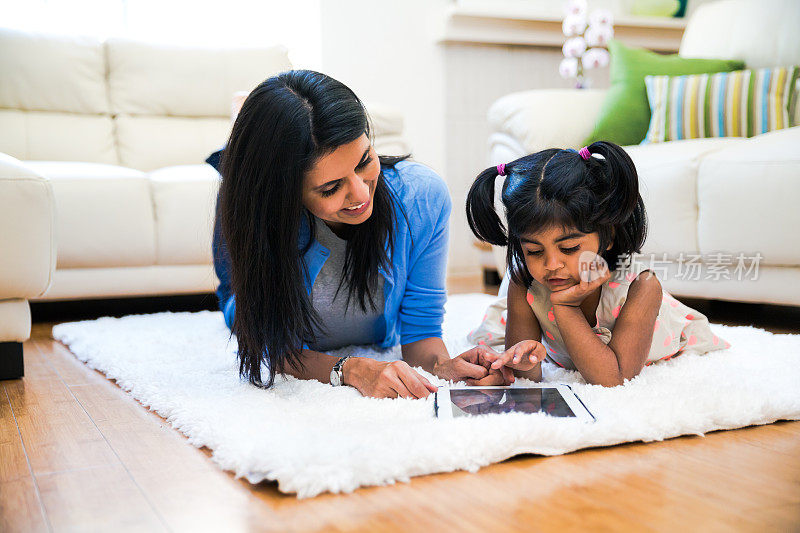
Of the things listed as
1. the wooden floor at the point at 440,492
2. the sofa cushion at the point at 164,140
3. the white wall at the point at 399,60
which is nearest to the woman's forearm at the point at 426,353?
the wooden floor at the point at 440,492

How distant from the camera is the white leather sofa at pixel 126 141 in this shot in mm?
2281

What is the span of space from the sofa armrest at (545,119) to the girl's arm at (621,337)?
1.21 m

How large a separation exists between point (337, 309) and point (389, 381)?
0.33 m

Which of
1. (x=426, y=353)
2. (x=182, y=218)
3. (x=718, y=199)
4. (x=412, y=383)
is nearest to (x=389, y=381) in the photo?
(x=412, y=383)

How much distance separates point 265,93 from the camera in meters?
1.11

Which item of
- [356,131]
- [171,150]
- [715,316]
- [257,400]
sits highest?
[356,131]

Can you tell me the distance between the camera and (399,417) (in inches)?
40.9

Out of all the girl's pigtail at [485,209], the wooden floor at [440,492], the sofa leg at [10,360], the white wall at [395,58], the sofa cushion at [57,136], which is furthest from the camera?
the white wall at [395,58]

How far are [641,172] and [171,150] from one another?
1.75 meters

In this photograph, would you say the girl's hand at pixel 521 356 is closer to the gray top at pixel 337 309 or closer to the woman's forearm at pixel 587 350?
the woman's forearm at pixel 587 350

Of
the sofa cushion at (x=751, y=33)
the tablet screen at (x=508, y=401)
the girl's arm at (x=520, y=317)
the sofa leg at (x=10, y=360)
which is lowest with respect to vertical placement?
the sofa leg at (x=10, y=360)

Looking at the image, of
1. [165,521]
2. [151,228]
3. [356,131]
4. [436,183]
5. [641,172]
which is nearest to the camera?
[165,521]

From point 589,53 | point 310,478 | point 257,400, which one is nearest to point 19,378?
point 257,400

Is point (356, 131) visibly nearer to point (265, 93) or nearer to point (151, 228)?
point (265, 93)
